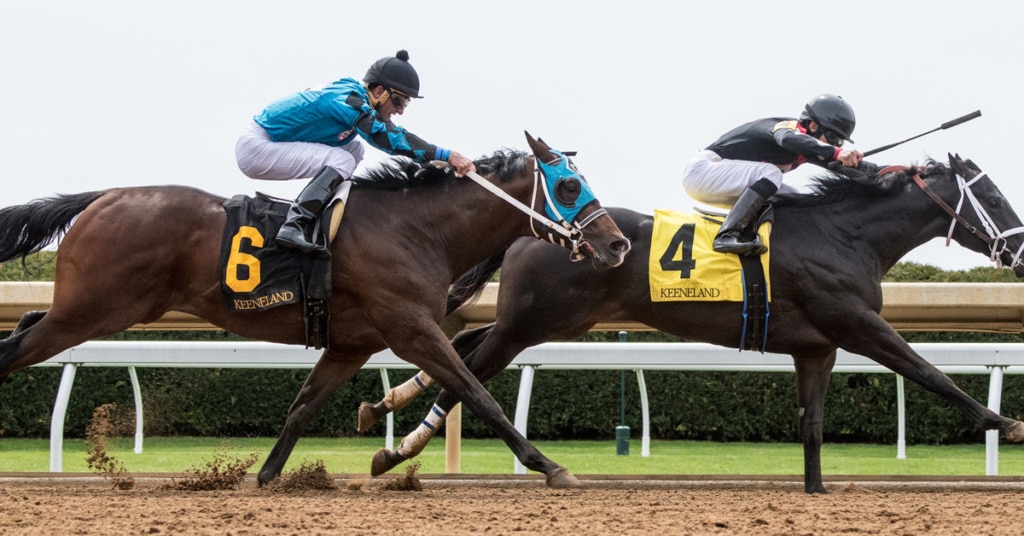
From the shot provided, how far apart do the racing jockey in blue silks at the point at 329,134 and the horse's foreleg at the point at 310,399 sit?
30.0 inches

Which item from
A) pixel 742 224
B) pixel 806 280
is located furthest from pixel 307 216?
pixel 806 280

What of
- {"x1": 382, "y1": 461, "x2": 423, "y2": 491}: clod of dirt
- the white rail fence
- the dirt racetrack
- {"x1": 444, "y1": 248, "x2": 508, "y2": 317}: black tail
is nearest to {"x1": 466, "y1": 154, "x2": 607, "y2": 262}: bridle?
{"x1": 444, "y1": 248, "x2": 508, "y2": 317}: black tail

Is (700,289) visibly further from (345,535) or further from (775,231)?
(345,535)

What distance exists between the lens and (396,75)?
209 inches

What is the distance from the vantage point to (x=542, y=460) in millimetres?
4719

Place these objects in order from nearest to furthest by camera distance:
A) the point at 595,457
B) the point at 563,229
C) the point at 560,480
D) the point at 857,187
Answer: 1. the point at 560,480
2. the point at 563,229
3. the point at 857,187
4. the point at 595,457

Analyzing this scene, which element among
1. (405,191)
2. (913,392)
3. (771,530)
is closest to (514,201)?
(405,191)

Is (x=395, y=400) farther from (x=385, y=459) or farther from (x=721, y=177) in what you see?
(x=721, y=177)

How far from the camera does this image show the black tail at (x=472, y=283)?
19.4 feet

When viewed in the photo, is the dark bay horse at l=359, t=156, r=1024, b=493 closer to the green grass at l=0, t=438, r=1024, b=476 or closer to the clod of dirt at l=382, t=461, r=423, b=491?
the clod of dirt at l=382, t=461, r=423, b=491

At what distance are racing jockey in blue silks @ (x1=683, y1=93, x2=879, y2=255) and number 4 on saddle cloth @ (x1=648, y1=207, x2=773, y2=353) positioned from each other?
0.20ft

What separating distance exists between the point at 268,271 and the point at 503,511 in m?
1.49

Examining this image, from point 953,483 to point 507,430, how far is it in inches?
98.4

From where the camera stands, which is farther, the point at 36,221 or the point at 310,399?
the point at 310,399
